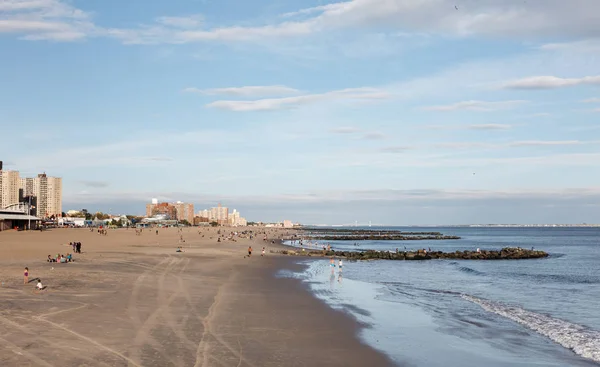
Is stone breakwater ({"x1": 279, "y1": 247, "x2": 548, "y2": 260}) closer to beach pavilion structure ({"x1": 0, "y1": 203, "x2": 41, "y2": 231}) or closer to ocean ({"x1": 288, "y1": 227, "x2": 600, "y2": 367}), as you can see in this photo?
ocean ({"x1": 288, "y1": 227, "x2": 600, "y2": 367})

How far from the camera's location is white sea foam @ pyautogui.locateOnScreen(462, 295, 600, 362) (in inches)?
681

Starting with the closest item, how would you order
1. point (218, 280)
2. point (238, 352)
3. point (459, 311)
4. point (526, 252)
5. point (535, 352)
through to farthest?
point (238, 352) → point (535, 352) → point (459, 311) → point (218, 280) → point (526, 252)

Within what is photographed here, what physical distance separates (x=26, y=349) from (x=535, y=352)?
14.8 m

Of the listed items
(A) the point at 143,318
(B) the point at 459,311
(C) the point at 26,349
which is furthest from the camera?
(B) the point at 459,311

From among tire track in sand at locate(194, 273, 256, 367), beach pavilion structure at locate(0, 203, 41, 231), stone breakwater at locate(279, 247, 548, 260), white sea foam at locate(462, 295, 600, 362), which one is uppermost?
beach pavilion structure at locate(0, 203, 41, 231)

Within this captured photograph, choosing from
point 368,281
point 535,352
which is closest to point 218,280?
point 368,281

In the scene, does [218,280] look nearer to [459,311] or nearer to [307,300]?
[307,300]

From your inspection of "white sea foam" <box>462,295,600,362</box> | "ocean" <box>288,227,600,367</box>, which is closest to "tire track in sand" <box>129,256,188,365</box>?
"ocean" <box>288,227,600,367</box>

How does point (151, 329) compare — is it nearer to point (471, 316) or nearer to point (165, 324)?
point (165, 324)

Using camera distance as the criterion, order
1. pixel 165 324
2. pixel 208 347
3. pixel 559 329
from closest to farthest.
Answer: pixel 208 347 → pixel 165 324 → pixel 559 329

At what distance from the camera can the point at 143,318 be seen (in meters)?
18.1

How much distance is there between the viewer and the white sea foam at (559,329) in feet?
56.7

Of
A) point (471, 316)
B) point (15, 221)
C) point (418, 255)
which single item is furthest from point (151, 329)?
point (15, 221)

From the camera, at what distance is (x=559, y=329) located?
20578mm
